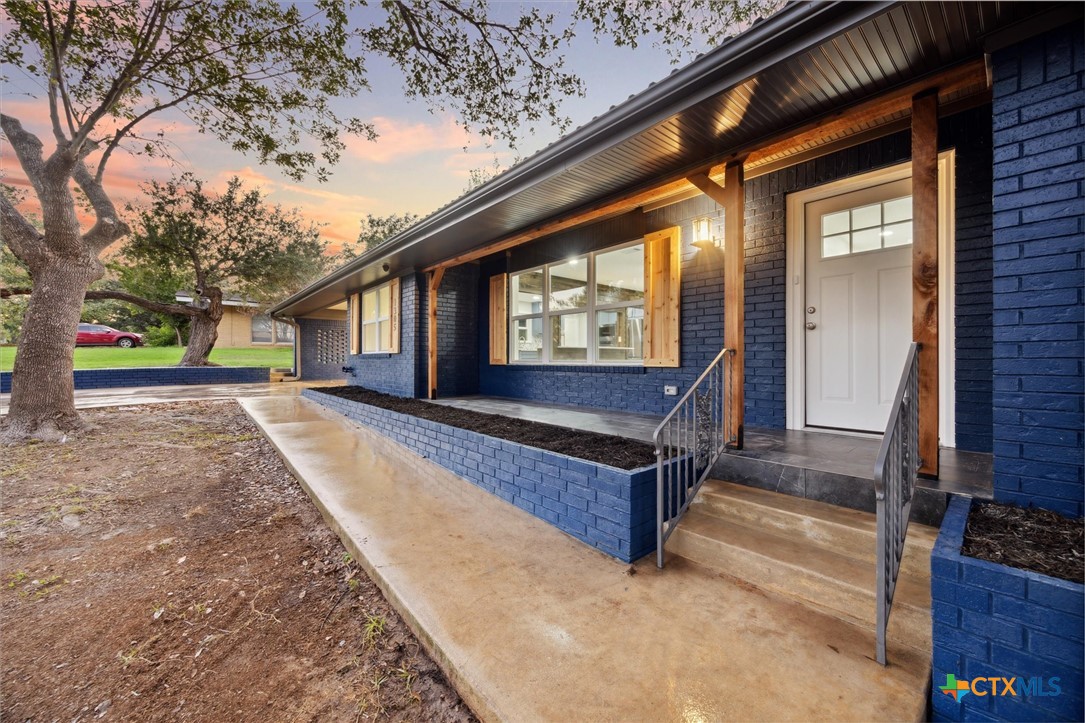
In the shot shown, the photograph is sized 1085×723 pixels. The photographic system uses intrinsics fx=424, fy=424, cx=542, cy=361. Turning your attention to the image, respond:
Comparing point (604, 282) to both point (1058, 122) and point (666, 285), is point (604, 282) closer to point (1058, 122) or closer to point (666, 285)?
point (666, 285)

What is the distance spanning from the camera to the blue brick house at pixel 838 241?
1.69 meters

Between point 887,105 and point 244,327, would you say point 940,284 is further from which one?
point 244,327

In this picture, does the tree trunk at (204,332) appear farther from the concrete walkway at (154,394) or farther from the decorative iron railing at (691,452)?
the decorative iron railing at (691,452)

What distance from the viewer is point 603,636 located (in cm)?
166

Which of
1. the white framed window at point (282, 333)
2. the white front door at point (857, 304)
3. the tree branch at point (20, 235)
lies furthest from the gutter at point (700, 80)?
the white framed window at point (282, 333)

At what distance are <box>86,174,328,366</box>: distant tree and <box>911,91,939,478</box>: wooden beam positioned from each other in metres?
15.8

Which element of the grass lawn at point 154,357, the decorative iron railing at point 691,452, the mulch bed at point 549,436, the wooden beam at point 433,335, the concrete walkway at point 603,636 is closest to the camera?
the concrete walkway at point 603,636

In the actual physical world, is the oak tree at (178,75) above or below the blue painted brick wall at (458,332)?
above

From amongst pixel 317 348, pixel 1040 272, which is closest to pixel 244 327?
pixel 317 348

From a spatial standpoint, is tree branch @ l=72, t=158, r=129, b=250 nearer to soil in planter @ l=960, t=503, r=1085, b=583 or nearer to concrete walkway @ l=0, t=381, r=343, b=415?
concrete walkway @ l=0, t=381, r=343, b=415

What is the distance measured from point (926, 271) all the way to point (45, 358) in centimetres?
913

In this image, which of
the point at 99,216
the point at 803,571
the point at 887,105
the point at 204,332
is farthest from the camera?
the point at 204,332

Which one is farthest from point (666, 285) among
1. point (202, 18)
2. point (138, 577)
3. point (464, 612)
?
point (202, 18)

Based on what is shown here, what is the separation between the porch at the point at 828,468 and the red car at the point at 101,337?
981 inches
